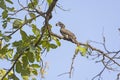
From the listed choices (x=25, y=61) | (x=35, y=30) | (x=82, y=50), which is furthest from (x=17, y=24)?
(x=82, y=50)

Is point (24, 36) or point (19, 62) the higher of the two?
point (24, 36)

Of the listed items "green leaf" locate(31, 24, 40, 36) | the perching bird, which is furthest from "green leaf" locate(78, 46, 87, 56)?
"green leaf" locate(31, 24, 40, 36)

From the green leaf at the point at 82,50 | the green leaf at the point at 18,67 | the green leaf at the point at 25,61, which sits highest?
the green leaf at the point at 82,50

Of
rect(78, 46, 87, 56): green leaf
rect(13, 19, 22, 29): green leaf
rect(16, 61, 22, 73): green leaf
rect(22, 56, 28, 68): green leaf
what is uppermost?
rect(13, 19, 22, 29): green leaf

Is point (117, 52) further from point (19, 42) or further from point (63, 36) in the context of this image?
point (19, 42)

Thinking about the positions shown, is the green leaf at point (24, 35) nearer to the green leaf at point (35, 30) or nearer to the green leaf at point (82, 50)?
the green leaf at point (35, 30)

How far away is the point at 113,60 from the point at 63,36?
0.47 meters

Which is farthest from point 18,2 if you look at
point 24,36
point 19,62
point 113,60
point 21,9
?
point 113,60

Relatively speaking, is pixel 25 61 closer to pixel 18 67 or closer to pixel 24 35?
pixel 18 67

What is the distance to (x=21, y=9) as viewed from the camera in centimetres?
282

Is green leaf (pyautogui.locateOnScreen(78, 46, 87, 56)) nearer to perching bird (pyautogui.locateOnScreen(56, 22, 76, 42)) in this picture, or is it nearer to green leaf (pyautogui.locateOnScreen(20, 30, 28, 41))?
perching bird (pyautogui.locateOnScreen(56, 22, 76, 42))

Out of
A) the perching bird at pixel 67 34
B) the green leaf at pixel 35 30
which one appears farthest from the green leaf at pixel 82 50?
the green leaf at pixel 35 30

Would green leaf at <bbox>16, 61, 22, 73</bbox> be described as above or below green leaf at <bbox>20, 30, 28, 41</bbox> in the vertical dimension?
below

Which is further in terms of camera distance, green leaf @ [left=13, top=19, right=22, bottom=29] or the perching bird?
green leaf @ [left=13, top=19, right=22, bottom=29]
